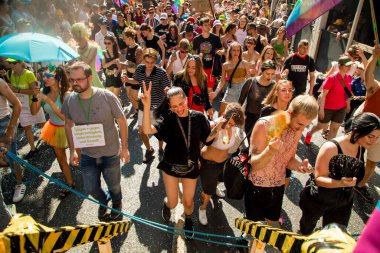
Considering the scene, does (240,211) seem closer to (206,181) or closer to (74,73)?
(206,181)

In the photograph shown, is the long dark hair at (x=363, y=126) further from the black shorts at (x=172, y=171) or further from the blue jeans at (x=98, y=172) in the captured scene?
the blue jeans at (x=98, y=172)

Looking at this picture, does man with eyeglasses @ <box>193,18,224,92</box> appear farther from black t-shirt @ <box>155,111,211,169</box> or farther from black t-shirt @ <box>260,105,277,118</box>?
black t-shirt @ <box>155,111,211,169</box>

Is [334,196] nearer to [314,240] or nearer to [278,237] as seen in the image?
[278,237]

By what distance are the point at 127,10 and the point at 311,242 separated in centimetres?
1192

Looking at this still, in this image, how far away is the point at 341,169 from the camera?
8.34 ft

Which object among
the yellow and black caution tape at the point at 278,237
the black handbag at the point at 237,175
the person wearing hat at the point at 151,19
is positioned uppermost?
the person wearing hat at the point at 151,19

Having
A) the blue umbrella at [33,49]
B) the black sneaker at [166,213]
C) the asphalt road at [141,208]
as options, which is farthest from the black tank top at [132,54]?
the black sneaker at [166,213]

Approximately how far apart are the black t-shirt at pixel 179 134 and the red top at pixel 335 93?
3075 millimetres

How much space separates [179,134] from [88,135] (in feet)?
3.51

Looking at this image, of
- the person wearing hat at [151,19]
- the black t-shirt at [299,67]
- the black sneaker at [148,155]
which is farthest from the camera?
the person wearing hat at [151,19]

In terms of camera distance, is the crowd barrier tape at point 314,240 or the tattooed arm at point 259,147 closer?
the crowd barrier tape at point 314,240

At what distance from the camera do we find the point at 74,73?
9.96ft

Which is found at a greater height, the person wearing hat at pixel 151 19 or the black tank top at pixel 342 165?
the person wearing hat at pixel 151 19

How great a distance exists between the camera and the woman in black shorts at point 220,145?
3238mm
